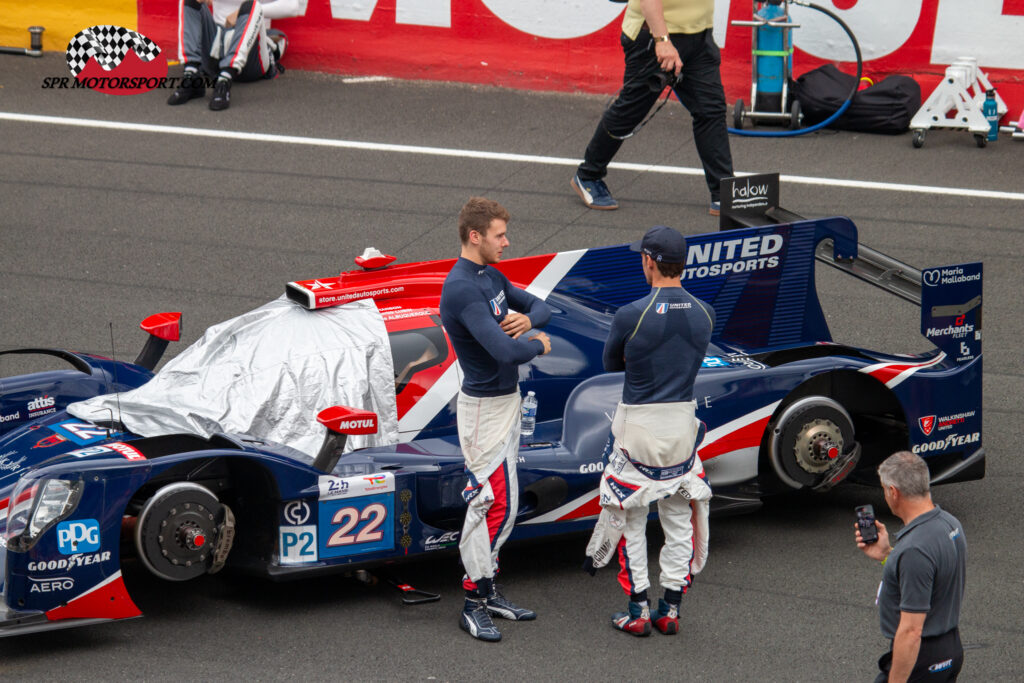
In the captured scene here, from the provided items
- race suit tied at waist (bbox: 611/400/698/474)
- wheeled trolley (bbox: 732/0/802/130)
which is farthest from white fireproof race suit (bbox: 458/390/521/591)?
wheeled trolley (bbox: 732/0/802/130)

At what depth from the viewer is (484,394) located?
5535mm

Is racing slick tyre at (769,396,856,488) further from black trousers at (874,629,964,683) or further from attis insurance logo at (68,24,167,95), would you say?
attis insurance logo at (68,24,167,95)

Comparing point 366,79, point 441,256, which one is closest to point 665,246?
point 441,256

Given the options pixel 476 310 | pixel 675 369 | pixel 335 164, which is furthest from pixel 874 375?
pixel 335 164

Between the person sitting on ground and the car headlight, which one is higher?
the person sitting on ground

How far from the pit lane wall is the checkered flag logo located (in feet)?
0.43

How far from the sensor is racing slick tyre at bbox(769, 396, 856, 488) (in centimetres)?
636

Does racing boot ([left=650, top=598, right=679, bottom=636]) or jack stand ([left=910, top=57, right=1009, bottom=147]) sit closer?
racing boot ([left=650, top=598, right=679, bottom=636])

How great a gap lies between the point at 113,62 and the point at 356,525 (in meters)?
9.74

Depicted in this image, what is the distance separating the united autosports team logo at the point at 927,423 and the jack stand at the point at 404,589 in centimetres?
246

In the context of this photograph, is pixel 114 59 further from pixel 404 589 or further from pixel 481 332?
pixel 481 332

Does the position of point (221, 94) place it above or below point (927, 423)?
above

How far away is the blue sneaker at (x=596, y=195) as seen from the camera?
11.0 m

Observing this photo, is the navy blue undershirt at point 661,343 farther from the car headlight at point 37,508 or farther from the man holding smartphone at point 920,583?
the car headlight at point 37,508
